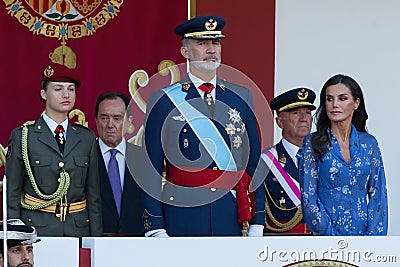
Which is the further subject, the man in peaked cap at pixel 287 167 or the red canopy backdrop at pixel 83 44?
the red canopy backdrop at pixel 83 44

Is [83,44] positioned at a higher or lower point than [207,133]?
higher

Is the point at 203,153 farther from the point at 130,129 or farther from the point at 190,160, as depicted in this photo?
the point at 130,129

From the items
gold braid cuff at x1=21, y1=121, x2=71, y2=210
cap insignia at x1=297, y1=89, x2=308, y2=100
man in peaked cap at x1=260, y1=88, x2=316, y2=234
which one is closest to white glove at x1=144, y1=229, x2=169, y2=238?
gold braid cuff at x1=21, y1=121, x2=71, y2=210

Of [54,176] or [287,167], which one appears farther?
[287,167]

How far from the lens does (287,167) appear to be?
739 centimetres

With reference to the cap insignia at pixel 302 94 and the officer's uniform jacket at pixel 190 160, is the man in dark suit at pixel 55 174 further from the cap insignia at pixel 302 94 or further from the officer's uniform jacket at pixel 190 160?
the cap insignia at pixel 302 94

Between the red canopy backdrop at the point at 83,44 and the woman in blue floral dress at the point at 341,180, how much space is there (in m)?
1.86

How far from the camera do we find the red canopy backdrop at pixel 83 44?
7949 mm

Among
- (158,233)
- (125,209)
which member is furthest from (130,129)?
(158,233)

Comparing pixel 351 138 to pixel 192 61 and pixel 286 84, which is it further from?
pixel 286 84

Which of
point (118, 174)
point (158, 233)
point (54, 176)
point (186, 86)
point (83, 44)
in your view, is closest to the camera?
point (158, 233)

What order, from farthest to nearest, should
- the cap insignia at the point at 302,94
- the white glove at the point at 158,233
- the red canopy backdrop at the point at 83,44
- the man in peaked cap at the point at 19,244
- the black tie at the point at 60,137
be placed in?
the red canopy backdrop at the point at 83,44, the cap insignia at the point at 302,94, the black tie at the point at 60,137, the white glove at the point at 158,233, the man in peaked cap at the point at 19,244

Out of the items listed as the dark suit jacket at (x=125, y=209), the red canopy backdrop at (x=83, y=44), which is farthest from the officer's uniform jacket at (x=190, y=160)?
the red canopy backdrop at (x=83, y=44)

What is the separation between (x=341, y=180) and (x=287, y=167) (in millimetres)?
994
